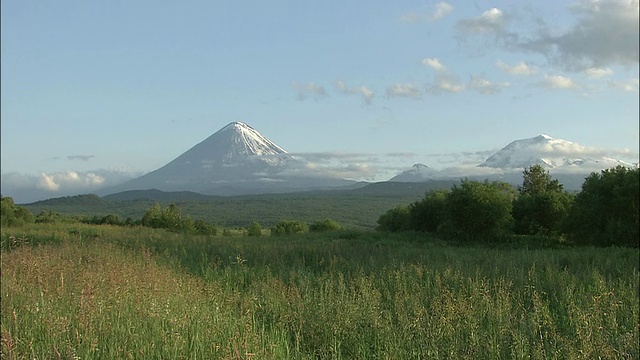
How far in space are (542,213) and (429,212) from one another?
920cm

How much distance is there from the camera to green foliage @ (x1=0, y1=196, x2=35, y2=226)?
3388 cm

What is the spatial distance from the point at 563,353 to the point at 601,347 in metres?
0.67

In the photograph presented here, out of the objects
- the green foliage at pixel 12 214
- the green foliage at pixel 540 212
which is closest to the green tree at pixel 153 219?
the green foliage at pixel 12 214

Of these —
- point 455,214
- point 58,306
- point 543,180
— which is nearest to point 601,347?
point 58,306

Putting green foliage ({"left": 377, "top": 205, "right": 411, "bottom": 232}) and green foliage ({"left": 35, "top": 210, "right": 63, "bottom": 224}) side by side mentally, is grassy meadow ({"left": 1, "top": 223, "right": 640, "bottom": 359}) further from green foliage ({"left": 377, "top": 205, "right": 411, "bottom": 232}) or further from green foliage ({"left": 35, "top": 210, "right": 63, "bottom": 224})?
green foliage ({"left": 377, "top": 205, "right": 411, "bottom": 232})

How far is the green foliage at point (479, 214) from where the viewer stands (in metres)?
37.4

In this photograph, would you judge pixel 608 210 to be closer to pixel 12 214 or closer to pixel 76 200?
pixel 12 214

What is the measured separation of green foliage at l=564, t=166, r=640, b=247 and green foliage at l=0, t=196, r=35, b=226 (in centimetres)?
3596

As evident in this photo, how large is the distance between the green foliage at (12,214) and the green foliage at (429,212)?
30.9m

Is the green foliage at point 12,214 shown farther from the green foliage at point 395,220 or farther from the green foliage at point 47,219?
the green foliage at point 395,220

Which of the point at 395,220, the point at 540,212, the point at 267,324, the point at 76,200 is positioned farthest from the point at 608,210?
the point at 76,200

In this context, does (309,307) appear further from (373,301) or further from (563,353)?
(563,353)

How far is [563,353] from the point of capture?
231 inches

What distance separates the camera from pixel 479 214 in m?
37.7
